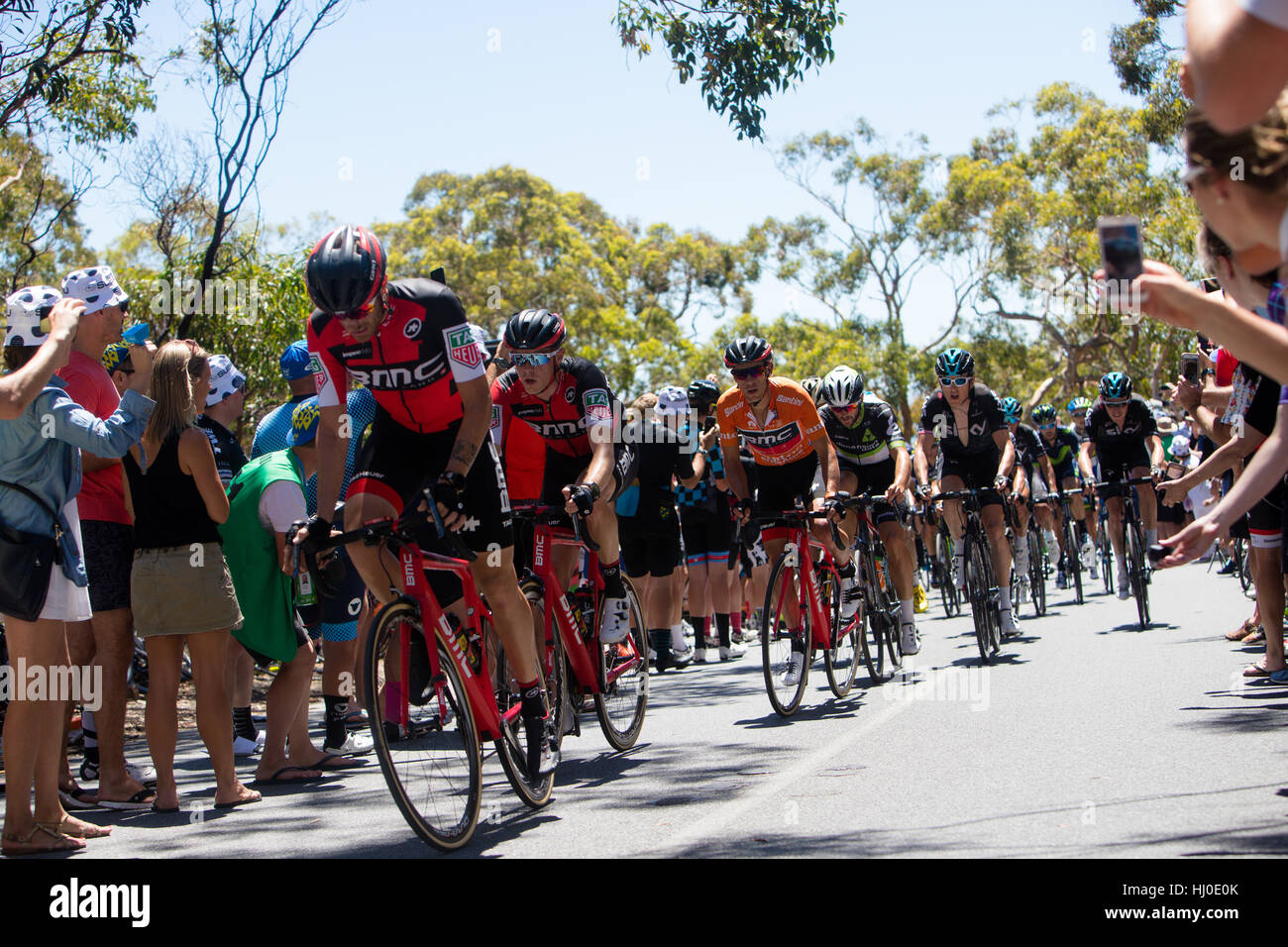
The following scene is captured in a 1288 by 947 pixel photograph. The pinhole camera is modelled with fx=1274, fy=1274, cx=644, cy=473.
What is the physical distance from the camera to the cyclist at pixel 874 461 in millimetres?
10094

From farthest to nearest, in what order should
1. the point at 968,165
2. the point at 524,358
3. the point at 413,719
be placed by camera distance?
1. the point at 968,165
2. the point at 524,358
3. the point at 413,719

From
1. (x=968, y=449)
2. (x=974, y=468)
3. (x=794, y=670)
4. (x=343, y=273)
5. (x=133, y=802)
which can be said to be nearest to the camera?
(x=343, y=273)

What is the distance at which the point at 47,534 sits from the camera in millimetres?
5324

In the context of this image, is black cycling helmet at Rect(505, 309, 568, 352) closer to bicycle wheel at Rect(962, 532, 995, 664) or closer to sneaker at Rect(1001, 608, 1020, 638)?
bicycle wheel at Rect(962, 532, 995, 664)

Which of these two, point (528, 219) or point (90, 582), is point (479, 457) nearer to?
point (90, 582)

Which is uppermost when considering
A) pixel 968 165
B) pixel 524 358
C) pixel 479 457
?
pixel 968 165

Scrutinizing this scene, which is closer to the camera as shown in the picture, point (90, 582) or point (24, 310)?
point (24, 310)

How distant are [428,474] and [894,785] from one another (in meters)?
2.53

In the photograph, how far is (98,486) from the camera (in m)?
6.68

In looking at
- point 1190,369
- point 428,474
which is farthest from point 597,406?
point 1190,369

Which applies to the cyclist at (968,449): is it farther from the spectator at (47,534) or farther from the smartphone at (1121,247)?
the smartphone at (1121,247)

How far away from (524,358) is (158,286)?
12.1m

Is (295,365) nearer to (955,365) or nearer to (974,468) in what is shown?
(955,365)

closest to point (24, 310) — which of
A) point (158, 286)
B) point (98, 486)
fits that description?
point (98, 486)
